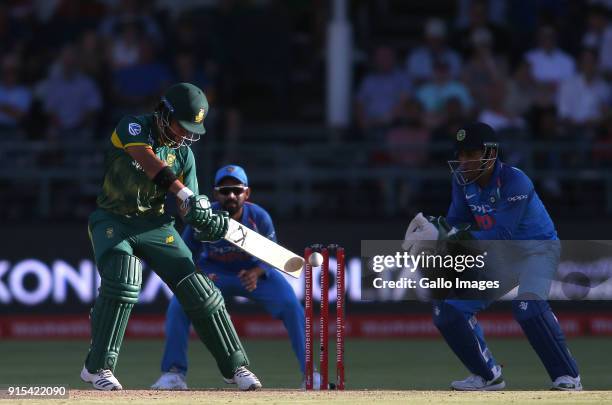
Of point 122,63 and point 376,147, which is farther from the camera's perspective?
point 122,63

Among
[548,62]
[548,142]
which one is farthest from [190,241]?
[548,62]

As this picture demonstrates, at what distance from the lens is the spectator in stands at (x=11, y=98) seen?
49.4 ft

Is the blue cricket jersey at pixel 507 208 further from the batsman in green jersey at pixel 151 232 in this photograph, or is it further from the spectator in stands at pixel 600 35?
the spectator in stands at pixel 600 35

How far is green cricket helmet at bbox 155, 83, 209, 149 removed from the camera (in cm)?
838

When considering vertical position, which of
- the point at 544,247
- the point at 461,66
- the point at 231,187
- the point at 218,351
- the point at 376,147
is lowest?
the point at 218,351

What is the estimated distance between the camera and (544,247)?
28.8 ft

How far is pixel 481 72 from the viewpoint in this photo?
599 inches

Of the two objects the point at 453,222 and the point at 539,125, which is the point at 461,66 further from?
the point at 453,222

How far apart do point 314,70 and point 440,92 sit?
7.13ft

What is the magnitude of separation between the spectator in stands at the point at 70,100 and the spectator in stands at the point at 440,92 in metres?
3.38

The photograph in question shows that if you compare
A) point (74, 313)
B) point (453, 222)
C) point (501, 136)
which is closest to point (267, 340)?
point (74, 313)

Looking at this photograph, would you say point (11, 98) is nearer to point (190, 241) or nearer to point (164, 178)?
point (190, 241)

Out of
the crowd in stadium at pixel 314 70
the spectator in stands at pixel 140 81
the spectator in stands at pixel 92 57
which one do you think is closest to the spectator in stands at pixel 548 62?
the crowd in stadium at pixel 314 70

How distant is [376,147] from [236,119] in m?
1.70
